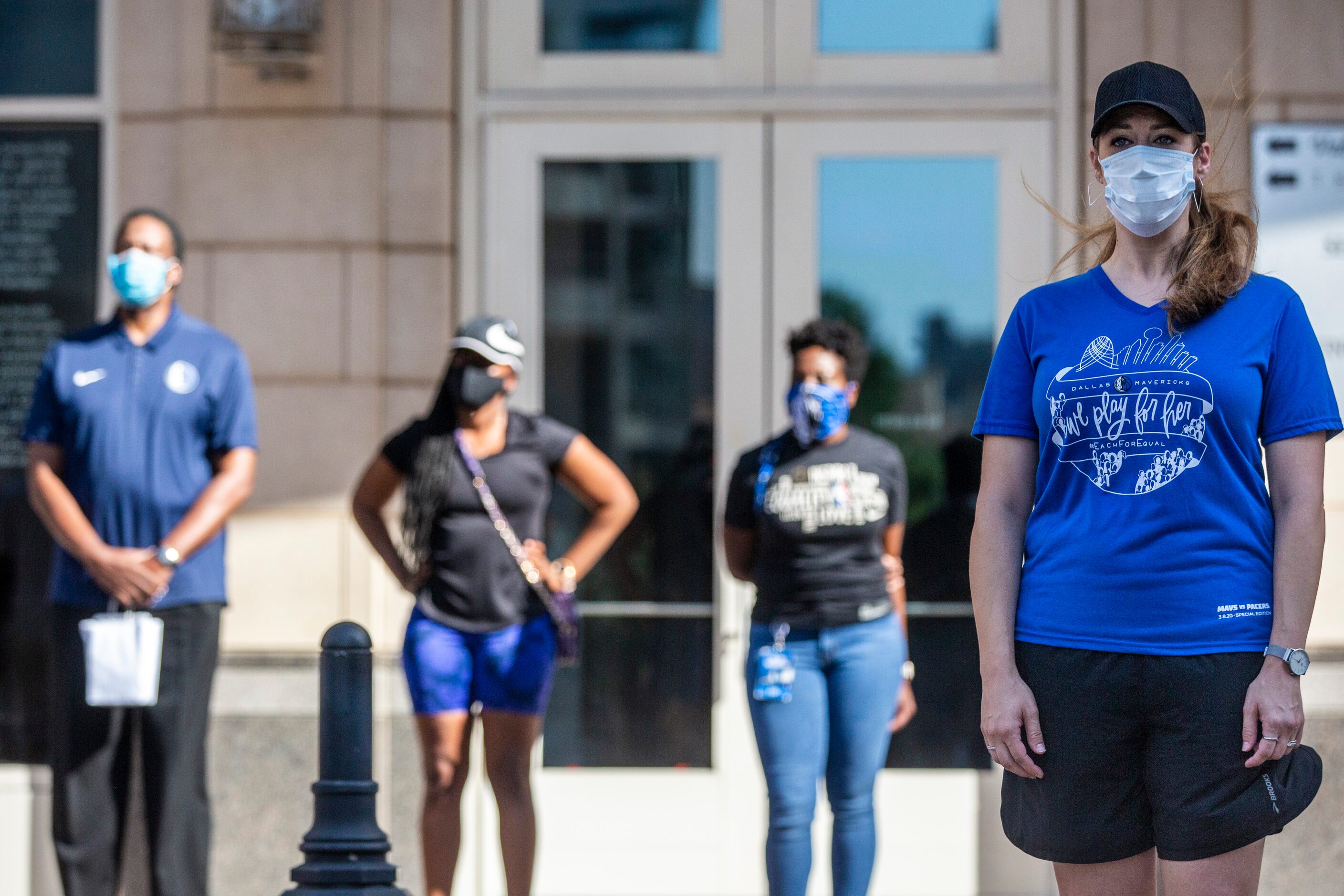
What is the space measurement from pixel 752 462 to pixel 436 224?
165 centimetres

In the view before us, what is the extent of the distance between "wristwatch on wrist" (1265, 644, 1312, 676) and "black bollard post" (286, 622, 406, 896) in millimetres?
1630

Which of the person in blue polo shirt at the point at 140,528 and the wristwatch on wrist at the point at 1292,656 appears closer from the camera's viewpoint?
the wristwatch on wrist at the point at 1292,656

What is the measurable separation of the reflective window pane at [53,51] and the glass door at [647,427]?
1.58 meters

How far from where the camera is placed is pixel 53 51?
5.38 metres

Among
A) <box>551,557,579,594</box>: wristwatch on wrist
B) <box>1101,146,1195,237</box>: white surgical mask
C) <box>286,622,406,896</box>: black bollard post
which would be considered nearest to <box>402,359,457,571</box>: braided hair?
<box>551,557,579,594</box>: wristwatch on wrist

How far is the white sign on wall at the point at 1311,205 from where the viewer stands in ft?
16.6

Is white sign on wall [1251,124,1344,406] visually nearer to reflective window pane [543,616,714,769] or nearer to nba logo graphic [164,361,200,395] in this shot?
reflective window pane [543,616,714,769]

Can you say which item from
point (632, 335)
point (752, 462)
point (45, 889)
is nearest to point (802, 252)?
point (632, 335)

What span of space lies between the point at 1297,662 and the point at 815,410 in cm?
217

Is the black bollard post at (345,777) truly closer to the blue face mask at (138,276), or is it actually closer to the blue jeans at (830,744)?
the blue jeans at (830,744)

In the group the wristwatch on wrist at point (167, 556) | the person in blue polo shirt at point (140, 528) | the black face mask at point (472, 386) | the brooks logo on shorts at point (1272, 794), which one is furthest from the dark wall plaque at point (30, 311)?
the brooks logo on shorts at point (1272, 794)

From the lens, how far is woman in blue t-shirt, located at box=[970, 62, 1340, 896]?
7.30 ft

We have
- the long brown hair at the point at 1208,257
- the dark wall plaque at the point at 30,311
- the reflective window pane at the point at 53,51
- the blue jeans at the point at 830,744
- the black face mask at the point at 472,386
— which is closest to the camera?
the long brown hair at the point at 1208,257

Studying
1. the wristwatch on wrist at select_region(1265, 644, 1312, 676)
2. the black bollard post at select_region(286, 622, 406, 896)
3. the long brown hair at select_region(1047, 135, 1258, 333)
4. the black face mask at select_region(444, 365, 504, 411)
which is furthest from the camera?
the black face mask at select_region(444, 365, 504, 411)
